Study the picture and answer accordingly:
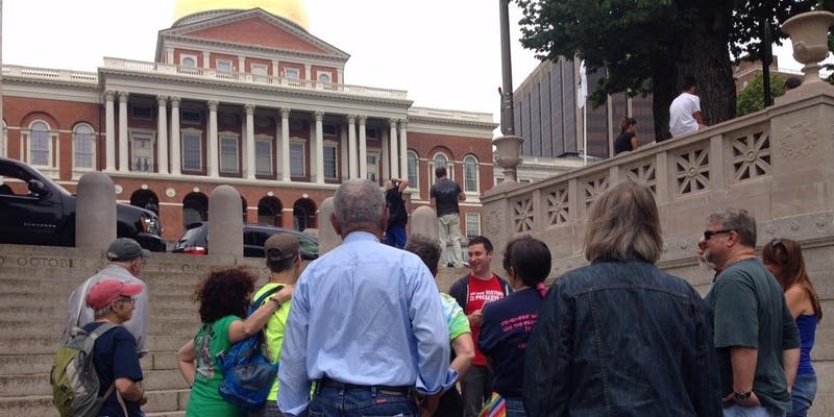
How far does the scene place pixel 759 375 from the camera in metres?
4.61

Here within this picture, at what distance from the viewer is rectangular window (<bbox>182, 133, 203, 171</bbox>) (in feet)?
252

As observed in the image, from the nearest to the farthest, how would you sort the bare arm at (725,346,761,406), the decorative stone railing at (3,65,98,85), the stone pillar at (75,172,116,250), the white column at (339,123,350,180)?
the bare arm at (725,346,761,406), the stone pillar at (75,172,116,250), the decorative stone railing at (3,65,98,85), the white column at (339,123,350,180)

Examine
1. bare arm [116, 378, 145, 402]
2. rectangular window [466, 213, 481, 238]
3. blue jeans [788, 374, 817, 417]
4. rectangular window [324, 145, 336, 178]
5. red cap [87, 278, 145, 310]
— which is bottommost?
blue jeans [788, 374, 817, 417]

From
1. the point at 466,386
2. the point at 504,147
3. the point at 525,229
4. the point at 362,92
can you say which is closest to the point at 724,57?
the point at 504,147

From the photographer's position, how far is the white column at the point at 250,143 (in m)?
77.6

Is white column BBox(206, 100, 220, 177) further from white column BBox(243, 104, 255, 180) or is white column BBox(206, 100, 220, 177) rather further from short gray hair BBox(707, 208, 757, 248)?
short gray hair BBox(707, 208, 757, 248)

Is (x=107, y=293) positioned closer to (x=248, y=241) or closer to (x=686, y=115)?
(x=686, y=115)

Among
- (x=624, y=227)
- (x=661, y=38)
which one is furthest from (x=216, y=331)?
(x=661, y=38)

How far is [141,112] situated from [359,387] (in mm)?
75390

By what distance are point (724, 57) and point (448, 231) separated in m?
6.57

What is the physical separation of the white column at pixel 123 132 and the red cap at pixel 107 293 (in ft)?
228

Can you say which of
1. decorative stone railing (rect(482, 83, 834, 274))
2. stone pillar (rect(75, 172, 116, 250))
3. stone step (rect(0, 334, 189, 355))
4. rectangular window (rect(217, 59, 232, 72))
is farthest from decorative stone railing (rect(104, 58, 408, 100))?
stone step (rect(0, 334, 189, 355))

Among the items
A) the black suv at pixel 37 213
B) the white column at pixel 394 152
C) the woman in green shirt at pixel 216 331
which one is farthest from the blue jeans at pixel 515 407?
the white column at pixel 394 152

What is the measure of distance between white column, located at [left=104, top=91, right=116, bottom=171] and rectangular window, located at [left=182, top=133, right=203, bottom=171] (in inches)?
239
